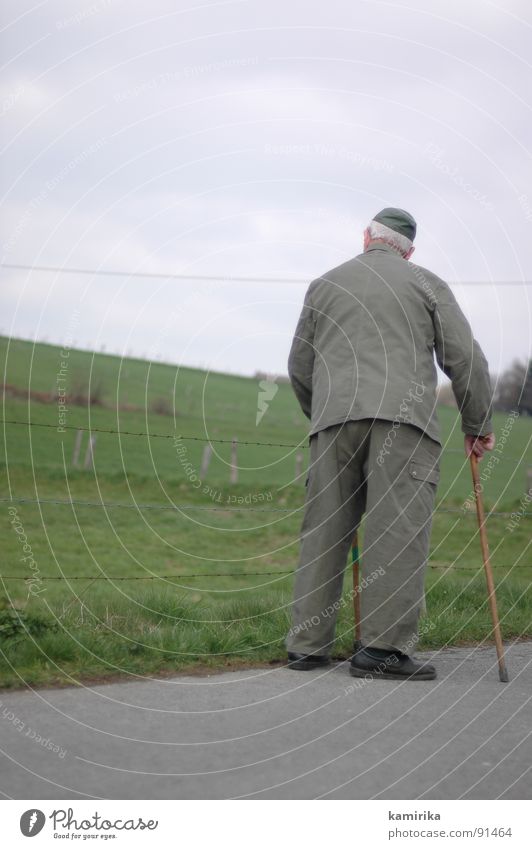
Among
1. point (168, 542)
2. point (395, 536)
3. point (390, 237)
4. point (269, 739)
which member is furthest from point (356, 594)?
point (168, 542)

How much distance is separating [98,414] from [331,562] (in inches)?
1815

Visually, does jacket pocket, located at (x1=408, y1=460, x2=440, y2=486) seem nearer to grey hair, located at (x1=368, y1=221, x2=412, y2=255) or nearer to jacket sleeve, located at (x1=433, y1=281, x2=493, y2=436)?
jacket sleeve, located at (x1=433, y1=281, x2=493, y2=436)

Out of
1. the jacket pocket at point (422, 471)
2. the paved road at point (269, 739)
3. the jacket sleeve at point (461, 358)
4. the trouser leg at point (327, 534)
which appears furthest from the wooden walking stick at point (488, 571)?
the trouser leg at point (327, 534)

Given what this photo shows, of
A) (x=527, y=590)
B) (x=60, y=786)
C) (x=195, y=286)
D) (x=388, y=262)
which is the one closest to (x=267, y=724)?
(x=60, y=786)

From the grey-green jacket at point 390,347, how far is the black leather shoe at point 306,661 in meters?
1.14

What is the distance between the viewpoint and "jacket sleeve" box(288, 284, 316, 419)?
5.30m

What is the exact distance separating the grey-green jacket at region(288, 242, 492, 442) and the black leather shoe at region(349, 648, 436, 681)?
111cm

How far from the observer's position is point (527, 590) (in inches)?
291

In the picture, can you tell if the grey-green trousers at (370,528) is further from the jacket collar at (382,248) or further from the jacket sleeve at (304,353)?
the jacket collar at (382,248)

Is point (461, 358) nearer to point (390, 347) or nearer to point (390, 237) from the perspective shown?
point (390, 347)

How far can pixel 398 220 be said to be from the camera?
530 cm

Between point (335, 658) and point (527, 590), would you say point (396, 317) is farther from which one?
point (527, 590)

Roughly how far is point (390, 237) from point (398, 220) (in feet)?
0.35

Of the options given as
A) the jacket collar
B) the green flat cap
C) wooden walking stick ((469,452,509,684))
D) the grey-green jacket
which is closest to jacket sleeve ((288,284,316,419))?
the grey-green jacket
